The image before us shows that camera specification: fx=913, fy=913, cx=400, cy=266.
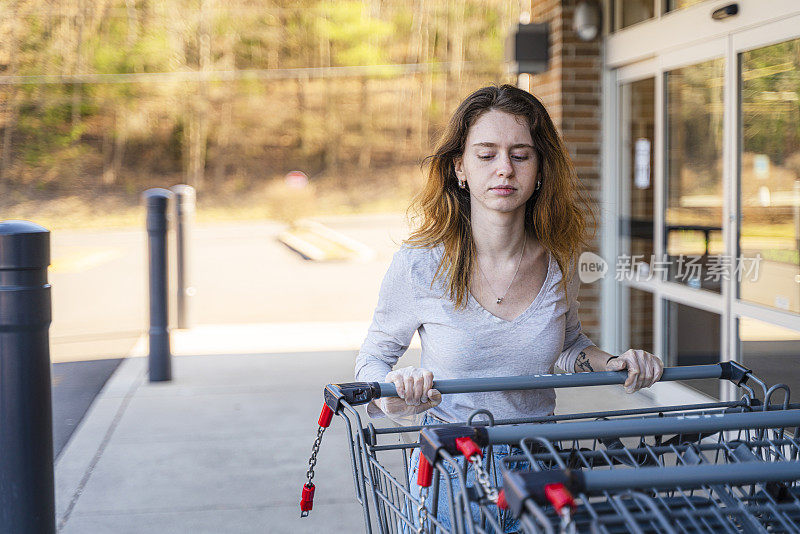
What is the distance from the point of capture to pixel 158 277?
22.9ft

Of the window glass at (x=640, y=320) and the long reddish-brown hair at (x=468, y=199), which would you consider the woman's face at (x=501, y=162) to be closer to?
the long reddish-brown hair at (x=468, y=199)

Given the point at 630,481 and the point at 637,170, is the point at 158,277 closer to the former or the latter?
the point at 637,170

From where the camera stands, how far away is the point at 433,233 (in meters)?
2.51

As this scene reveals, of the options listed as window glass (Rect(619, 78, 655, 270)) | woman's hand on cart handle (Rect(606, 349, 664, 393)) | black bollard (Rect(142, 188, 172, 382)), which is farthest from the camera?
black bollard (Rect(142, 188, 172, 382))

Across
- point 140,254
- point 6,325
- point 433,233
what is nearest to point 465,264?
point 433,233

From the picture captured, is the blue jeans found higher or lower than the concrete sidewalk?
higher

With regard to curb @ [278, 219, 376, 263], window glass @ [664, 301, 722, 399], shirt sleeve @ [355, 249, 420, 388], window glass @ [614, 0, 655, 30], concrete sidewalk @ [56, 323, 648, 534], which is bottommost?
concrete sidewalk @ [56, 323, 648, 534]

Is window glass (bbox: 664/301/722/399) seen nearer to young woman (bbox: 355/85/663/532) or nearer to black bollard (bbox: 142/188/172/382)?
young woman (bbox: 355/85/663/532)

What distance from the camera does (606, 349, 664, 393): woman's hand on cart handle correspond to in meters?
2.26

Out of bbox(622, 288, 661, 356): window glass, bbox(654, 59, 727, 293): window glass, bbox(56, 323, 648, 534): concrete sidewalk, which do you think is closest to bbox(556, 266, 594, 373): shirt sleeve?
bbox(56, 323, 648, 534): concrete sidewalk

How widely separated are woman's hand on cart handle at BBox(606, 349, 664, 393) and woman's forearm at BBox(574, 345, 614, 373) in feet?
0.50

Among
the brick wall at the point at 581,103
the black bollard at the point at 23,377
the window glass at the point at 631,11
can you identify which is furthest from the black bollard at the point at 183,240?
the black bollard at the point at 23,377

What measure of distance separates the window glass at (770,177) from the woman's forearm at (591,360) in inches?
109

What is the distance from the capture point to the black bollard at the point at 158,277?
693 centimetres
